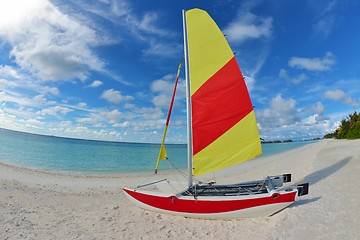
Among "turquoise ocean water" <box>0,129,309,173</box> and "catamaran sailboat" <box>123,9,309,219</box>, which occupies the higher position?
"catamaran sailboat" <box>123,9,309,219</box>

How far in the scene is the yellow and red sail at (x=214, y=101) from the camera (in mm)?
6555

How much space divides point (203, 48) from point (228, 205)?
14.5ft

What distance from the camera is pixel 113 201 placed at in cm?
832

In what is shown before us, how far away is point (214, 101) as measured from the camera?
6586 millimetres

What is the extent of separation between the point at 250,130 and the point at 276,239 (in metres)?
3.14

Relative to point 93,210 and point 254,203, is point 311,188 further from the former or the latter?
point 93,210

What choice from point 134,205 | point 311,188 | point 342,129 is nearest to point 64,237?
point 134,205

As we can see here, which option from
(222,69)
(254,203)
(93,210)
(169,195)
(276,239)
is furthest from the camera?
(93,210)

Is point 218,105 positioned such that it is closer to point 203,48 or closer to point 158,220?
point 203,48

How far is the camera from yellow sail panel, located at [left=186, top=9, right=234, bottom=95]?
6582 millimetres

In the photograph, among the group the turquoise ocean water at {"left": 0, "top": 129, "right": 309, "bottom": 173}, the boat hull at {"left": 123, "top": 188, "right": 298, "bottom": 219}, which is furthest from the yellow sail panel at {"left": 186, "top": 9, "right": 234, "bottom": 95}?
the turquoise ocean water at {"left": 0, "top": 129, "right": 309, "bottom": 173}

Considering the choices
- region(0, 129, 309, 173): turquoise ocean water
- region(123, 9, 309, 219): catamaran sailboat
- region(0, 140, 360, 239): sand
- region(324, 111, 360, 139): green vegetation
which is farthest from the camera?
region(324, 111, 360, 139): green vegetation

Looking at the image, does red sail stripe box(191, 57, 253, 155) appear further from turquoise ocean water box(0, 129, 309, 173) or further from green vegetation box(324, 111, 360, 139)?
green vegetation box(324, 111, 360, 139)

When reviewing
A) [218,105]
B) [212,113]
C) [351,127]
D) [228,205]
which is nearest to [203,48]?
[218,105]
